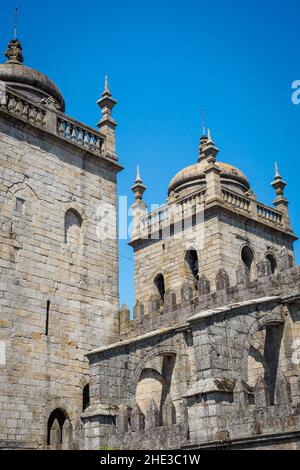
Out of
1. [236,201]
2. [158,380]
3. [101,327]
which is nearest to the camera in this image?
[158,380]

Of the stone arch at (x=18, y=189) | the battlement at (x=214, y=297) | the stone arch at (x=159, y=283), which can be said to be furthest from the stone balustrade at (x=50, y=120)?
the stone arch at (x=159, y=283)

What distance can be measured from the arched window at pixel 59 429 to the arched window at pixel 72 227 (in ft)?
17.4

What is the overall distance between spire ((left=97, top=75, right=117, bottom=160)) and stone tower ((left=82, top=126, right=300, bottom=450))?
5109mm

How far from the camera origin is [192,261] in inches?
1081

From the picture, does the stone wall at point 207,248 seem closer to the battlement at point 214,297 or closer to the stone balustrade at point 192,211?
the stone balustrade at point 192,211

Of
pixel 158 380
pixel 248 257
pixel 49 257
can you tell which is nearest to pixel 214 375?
pixel 158 380

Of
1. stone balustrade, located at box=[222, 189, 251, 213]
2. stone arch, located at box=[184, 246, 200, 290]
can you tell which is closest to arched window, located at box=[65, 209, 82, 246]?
stone arch, located at box=[184, 246, 200, 290]

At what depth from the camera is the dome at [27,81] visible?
2239cm

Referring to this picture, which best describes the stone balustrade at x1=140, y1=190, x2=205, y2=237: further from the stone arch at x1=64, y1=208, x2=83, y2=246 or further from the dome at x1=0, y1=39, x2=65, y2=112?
the dome at x1=0, y1=39, x2=65, y2=112

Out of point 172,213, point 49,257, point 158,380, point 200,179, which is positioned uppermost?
point 200,179

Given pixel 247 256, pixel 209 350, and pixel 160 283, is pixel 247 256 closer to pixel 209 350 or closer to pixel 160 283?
pixel 160 283

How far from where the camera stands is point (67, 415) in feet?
63.0

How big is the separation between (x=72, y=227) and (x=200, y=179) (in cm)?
1004
